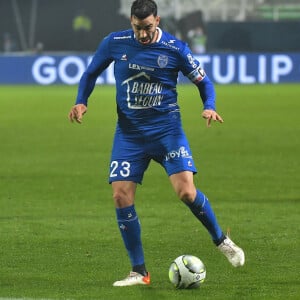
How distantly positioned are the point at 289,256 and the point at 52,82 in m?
28.2

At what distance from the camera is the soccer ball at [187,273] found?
7.77m

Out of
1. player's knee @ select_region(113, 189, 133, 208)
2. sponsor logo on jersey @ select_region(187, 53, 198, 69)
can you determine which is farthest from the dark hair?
player's knee @ select_region(113, 189, 133, 208)

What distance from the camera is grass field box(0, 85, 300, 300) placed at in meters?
8.02

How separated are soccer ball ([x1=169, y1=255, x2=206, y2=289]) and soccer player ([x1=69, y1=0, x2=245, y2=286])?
0.97 ft

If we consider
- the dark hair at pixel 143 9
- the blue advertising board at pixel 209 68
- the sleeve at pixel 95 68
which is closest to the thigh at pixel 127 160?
the sleeve at pixel 95 68

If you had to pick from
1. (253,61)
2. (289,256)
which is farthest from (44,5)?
(289,256)

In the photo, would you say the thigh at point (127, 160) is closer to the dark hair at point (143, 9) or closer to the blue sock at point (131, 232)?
the blue sock at point (131, 232)

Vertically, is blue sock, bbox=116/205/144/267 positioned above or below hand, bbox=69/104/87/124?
below

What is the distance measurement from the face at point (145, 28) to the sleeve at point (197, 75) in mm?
331

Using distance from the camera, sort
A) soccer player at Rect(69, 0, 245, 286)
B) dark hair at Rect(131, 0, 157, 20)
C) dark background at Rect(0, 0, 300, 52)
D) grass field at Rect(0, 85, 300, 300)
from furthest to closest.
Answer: dark background at Rect(0, 0, 300, 52) → soccer player at Rect(69, 0, 245, 286) → grass field at Rect(0, 85, 300, 300) → dark hair at Rect(131, 0, 157, 20)

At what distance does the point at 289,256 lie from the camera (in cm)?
911

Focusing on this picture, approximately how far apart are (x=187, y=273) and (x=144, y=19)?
5.79 ft

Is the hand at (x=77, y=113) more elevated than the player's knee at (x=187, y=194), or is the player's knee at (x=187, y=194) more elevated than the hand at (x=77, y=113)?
the hand at (x=77, y=113)

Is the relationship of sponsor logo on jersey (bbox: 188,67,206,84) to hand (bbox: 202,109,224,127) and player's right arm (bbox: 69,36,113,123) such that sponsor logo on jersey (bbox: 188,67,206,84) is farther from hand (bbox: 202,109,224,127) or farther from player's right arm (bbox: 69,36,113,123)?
player's right arm (bbox: 69,36,113,123)
